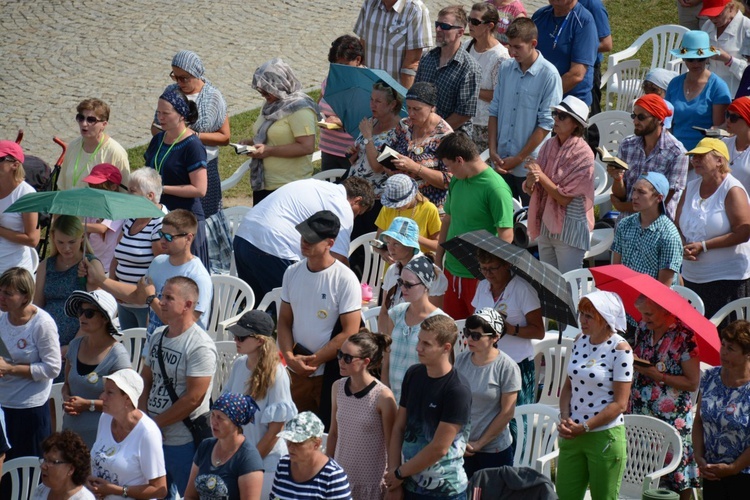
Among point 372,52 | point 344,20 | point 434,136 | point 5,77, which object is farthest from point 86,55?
point 434,136

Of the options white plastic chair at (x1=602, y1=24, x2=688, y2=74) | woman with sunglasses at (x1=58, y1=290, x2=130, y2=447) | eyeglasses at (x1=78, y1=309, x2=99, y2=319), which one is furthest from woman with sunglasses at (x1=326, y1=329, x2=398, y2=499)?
white plastic chair at (x1=602, y1=24, x2=688, y2=74)

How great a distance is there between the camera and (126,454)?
6.67 metres

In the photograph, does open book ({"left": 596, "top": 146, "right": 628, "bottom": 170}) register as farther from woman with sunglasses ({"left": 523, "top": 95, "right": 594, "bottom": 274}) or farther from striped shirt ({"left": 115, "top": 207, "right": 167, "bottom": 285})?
striped shirt ({"left": 115, "top": 207, "right": 167, "bottom": 285})

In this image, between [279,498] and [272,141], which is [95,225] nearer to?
[272,141]

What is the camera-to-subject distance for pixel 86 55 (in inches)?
696

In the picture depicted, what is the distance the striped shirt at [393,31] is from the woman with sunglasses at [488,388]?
16.8 feet

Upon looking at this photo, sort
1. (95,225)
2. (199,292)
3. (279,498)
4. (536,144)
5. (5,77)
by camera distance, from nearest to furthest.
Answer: (279,498), (199,292), (95,225), (536,144), (5,77)

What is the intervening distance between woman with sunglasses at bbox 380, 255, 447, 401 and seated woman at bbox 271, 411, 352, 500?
1.23 metres

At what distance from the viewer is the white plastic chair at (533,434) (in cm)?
723

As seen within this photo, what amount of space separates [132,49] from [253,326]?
11.5 metres

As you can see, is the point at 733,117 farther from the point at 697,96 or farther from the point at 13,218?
the point at 13,218

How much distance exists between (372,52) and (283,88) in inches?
67.4

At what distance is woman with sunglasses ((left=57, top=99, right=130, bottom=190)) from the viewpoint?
9.98m

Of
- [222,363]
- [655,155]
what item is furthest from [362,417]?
[655,155]
